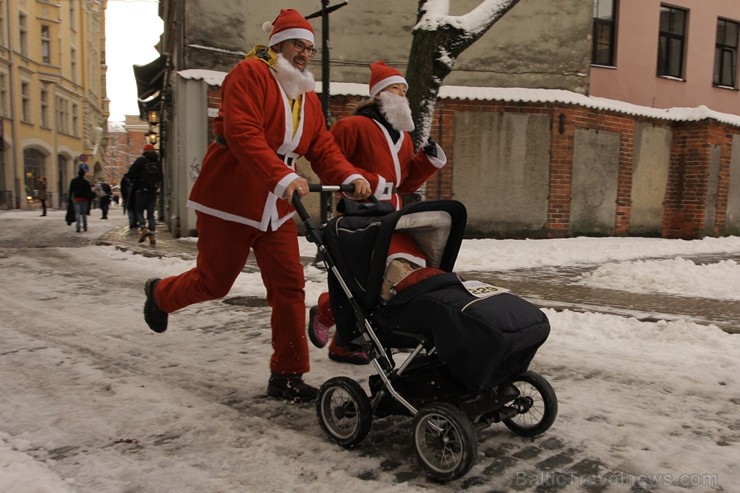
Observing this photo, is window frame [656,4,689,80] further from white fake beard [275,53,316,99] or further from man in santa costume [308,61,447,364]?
white fake beard [275,53,316,99]

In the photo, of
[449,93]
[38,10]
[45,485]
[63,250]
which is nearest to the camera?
[45,485]

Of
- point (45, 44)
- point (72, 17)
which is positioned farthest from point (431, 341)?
point (72, 17)

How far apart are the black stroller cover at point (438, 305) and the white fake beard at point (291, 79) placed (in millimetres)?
821

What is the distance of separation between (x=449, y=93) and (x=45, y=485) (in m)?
12.0

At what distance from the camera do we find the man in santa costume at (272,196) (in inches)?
131

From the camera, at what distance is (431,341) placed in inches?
106

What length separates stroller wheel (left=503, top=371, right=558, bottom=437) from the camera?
114 inches

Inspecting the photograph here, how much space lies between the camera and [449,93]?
519 inches

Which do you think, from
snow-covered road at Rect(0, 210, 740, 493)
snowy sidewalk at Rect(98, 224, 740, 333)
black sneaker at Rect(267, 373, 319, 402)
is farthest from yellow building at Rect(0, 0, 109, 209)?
black sneaker at Rect(267, 373, 319, 402)

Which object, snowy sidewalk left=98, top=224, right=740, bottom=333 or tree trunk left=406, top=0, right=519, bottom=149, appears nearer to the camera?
snowy sidewalk left=98, top=224, right=740, bottom=333

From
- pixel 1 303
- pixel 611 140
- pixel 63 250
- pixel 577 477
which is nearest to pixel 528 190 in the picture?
pixel 611 140

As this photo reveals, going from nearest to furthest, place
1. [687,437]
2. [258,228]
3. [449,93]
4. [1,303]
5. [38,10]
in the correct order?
[687,437] < [258,228] < [1,303] < [449,93] < [38,10]

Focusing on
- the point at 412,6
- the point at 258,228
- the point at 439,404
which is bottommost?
the point at 439,404

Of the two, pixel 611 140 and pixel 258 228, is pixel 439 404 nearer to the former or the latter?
pixel 258 228
